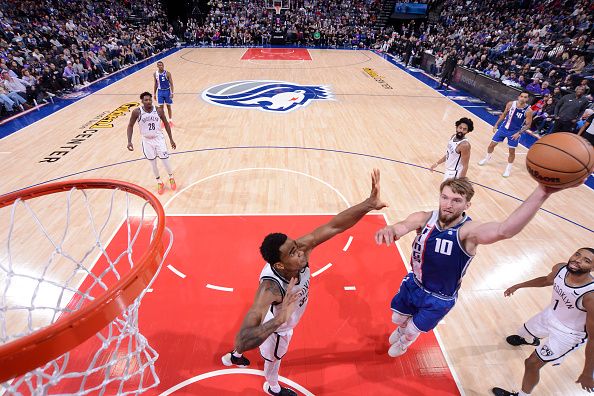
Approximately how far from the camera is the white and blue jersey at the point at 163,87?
9341 mm

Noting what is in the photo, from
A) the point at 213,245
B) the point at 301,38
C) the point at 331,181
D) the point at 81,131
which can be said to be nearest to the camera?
the point at 213,245

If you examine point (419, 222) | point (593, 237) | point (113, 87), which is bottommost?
point (113, 87)

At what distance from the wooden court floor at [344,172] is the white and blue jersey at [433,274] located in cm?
101

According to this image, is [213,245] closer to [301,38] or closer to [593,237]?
[593,237]

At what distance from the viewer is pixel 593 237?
5.63 meters

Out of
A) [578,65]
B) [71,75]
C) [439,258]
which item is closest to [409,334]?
[439,258]

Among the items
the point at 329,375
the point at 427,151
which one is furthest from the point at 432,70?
the point at 329,375

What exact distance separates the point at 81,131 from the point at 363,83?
1129 centimetres

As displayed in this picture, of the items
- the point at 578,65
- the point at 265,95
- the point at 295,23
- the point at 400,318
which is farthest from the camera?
the point at 295,23

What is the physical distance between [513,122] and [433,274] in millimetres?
5906

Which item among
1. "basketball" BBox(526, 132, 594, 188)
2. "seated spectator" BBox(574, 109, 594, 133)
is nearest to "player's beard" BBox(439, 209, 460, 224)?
"basketball" BBox(526, 132, 594, 188)

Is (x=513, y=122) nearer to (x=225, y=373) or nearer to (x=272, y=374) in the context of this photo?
(x=272, y=374)

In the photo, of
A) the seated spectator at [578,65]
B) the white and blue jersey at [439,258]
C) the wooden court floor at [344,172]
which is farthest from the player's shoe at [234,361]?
the seated spectator at [578,65]

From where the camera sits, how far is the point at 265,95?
42.0 ft
